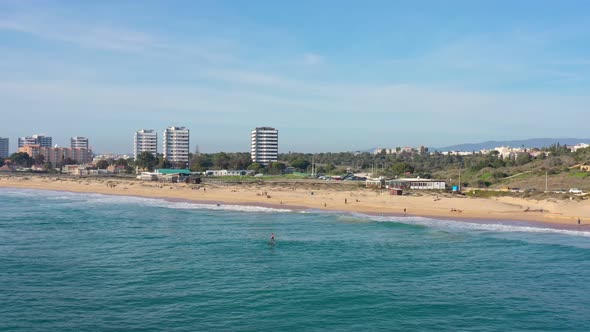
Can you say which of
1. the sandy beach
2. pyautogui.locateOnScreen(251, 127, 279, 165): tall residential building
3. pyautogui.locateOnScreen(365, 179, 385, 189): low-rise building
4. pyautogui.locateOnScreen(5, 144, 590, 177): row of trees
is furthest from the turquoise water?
pyautogui.locateOnScreen(251, 127, 279, 165): tall residential building

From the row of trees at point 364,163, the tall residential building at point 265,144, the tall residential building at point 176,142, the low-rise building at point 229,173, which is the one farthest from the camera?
the tall residential building at point 176,142

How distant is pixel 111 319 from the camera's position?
16953mm

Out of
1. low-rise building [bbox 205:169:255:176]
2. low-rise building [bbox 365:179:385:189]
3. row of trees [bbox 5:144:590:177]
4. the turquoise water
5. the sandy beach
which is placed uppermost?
row of trees [bbox 5:144:590:177]

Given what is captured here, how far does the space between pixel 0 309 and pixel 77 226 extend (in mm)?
20109

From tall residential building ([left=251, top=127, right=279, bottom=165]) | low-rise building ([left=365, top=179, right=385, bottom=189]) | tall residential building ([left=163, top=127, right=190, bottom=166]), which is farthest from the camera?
tall residential building ([left=163, top=127, right=190, bottom=166])

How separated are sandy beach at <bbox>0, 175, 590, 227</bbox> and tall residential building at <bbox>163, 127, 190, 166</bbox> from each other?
264 ft

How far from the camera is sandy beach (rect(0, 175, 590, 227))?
44.1 m

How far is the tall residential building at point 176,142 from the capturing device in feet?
535

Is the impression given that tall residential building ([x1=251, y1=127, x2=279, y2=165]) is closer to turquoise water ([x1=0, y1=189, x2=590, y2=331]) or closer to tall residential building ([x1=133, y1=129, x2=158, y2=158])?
tall residential building ([x1=133, y1=129, x2=158, y2=158])

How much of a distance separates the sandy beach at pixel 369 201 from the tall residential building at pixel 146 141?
9208 centimetres

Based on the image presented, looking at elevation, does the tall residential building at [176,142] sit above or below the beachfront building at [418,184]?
above

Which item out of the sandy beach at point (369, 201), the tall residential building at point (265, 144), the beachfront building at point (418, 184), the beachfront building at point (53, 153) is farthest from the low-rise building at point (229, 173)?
the beachfront building at point (53, 153)

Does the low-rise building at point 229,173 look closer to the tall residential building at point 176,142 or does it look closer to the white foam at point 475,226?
the tall residential building at point 176,142

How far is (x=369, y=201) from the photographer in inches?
2157
